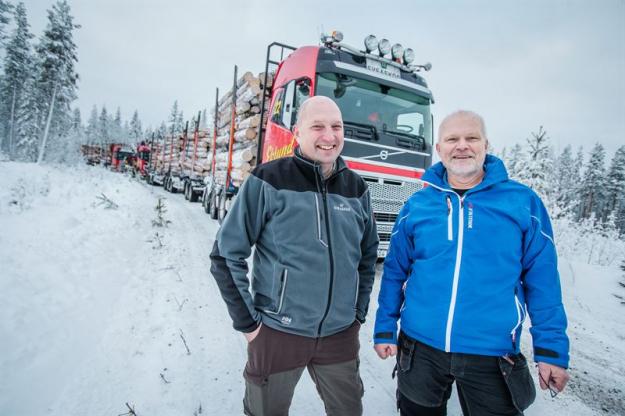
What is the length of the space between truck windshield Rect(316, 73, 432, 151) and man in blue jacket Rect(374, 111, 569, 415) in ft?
11.2

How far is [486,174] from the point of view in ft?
5.22

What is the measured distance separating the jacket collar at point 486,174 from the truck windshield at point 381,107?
10.6 ft

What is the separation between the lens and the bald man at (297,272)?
158cm

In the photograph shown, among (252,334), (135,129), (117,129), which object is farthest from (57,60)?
(117,129)

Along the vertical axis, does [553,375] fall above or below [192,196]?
above

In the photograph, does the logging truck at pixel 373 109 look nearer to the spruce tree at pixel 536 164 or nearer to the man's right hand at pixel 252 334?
the man's right hand at pixel 252 334

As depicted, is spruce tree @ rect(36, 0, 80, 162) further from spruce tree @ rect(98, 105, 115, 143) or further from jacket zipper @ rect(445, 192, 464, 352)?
spruce tree @ rect(98, 105, 115, 143)

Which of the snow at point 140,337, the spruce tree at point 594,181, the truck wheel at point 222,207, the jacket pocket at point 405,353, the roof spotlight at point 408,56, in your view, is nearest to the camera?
the jacket pocket at point 405,353

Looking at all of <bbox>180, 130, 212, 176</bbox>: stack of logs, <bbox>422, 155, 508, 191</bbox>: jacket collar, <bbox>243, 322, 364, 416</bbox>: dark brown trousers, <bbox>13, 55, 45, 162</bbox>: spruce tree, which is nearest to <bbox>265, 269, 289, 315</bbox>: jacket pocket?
<bbox>243, 322, 364, 416</bbox>: dark brown trousers

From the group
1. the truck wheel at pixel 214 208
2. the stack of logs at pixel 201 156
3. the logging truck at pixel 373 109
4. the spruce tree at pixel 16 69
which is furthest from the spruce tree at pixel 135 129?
the logging truck at pixel 373 109

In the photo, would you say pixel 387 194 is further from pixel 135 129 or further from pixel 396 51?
pixel 135 129

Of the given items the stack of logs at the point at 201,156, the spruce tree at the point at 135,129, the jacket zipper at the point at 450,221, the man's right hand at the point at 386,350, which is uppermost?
→ the spruce tree at the point at 135,129

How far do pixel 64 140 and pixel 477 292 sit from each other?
5160 cm

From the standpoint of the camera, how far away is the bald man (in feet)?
5.19
